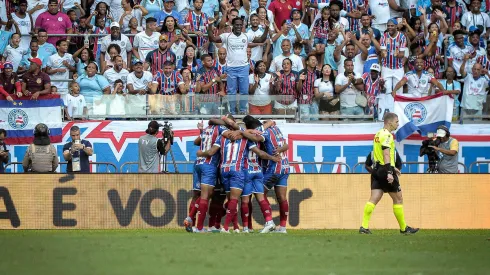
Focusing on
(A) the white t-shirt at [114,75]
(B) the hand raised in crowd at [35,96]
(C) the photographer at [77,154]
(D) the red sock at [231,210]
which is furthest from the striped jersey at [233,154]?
(A) the white t-shirt at [114,75]

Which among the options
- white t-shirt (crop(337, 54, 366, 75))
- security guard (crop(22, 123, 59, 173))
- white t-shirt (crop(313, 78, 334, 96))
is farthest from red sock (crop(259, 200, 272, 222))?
white t-shirt (crop(337, 54, 366, 75))

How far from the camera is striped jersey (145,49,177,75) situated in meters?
26.1

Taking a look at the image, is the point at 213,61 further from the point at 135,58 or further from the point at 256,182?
the point at 256,182

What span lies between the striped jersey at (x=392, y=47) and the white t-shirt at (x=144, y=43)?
581 centimetres

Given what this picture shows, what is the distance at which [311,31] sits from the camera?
27.5 m

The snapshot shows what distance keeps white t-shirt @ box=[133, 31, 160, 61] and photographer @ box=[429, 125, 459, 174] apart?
25.6ft

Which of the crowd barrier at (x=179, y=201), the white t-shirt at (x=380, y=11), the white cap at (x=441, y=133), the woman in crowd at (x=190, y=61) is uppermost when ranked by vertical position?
the white t-shirt at (x=380, y=11)

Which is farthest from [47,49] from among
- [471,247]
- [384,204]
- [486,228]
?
[471,247]

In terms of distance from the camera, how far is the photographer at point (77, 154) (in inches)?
869

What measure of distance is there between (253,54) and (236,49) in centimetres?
160

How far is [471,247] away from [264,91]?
35.0ft

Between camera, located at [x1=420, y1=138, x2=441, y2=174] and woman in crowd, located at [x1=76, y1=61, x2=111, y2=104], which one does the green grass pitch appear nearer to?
camera, located at [x1=420, y1=138, x2=441, y2=174]

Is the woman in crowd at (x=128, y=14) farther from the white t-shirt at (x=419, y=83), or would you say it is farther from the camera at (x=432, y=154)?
the camera at (x=432, y=154)

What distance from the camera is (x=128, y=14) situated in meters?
27.8
